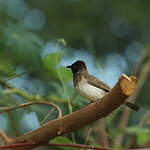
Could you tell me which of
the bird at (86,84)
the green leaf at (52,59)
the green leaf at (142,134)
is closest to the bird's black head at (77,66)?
the bird at (86,84)

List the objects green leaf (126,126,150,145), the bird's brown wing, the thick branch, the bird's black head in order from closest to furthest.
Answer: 1. the thick branch
2. green leaf (126,126,150,145)
3. the bird's brown wing
4. the bird's black head

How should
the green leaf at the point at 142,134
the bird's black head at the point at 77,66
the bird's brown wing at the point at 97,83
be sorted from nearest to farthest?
1. the green leaf at the point at 142,134
2. the bird's brown wing at the point at 97,83
3. the bird's black head at the point at 77,66

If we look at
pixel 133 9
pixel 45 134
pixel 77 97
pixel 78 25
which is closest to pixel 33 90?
pixel 77 97

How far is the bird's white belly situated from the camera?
255cm

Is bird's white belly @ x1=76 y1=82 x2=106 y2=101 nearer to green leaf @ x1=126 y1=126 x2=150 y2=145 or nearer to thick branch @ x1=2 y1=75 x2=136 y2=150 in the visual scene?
green leaf @ x1=126 y1=126 x2=150 y2=145

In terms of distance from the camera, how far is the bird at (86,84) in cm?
253

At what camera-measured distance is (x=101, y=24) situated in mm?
6508

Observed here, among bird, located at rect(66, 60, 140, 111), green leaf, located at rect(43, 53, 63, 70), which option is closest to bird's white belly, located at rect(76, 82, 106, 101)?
bird, located at rect(66, 60, 140, 111)

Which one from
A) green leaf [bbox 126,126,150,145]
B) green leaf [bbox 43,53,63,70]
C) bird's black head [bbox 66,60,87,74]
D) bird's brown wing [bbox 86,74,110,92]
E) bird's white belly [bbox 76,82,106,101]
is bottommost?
green leaf [bbox 126,126,150,145]

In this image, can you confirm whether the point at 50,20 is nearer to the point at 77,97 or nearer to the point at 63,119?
the point at 77,97

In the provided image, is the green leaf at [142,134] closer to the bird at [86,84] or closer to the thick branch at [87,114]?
the bird at [86,84]

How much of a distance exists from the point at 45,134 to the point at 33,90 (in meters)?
1.15

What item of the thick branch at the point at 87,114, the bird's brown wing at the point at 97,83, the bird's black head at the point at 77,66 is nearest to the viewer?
the thick branch at the point at 87,114

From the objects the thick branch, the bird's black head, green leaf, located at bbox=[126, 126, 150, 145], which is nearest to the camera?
the thick branch
